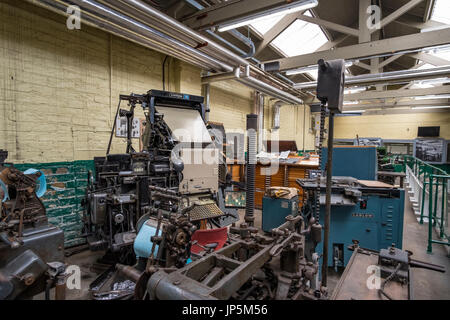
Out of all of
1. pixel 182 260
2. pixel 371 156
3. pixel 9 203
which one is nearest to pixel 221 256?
pixel 182 260

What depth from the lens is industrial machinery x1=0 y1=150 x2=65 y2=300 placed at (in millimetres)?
1578

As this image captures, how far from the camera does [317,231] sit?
1.48 metres

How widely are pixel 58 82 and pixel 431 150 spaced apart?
13765mm

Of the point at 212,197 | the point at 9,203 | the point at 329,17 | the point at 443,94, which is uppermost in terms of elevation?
the point at 329,17

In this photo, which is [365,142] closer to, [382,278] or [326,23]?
[326,23]

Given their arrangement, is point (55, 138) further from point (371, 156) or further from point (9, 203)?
point (371, 156)

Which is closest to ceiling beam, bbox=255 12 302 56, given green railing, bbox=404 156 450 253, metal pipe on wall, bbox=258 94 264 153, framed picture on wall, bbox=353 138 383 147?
metal pipe on wall, bbox=258 94 264 153

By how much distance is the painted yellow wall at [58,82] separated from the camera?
2865 millimetres

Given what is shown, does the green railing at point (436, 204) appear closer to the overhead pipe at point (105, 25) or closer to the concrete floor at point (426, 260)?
the concrete floor at point (426, 260)

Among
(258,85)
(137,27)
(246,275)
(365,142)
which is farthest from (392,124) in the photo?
(246,275)

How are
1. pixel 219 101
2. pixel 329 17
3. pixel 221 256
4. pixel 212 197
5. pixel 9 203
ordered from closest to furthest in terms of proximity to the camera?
pixel 221 256 < pixel 9 203 < pixel 212 197 < pixel 329 17 < pixel 219 101

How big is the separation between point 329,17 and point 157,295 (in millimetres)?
5785

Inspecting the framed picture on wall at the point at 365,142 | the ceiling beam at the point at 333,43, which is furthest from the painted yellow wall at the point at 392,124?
the ceiling beam at the point at 333,43

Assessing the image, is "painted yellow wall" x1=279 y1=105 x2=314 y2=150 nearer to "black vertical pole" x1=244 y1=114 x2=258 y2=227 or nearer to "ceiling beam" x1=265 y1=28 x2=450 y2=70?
"ceiling beam" x1=265 y1=28 x2=450 y2=70
